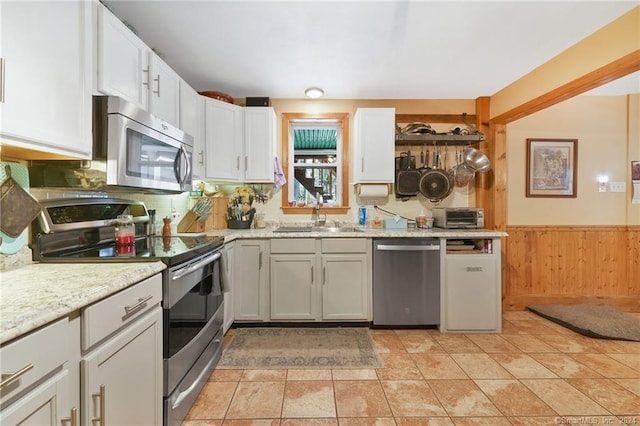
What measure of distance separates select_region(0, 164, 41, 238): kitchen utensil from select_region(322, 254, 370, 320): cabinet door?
1995mm

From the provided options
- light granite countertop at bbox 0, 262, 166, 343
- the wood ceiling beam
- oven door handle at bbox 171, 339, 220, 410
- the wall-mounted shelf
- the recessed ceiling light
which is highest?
the recessed ceiling light

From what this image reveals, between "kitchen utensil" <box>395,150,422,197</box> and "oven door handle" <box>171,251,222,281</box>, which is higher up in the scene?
"kitchen utensil" <box>395,150,422,197</box>

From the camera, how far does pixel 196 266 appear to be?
1.58m

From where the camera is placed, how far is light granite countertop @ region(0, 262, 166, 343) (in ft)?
2.27

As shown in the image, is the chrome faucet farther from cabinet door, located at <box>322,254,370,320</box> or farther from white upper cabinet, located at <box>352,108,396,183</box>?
cabinet door, located at <box>322,254,370,320</box>

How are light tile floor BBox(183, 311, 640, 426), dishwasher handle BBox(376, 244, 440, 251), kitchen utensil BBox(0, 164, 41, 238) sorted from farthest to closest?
dishwasher handle BBox(376, 244, 440, 251), light tile floor BBox(183, 311, 640, 426), kitchen utensil BBox(0, 164, 41, 238)

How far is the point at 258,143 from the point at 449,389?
259 cm

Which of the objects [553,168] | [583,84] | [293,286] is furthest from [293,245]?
[553,168]

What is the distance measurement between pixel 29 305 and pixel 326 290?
6.96 ft

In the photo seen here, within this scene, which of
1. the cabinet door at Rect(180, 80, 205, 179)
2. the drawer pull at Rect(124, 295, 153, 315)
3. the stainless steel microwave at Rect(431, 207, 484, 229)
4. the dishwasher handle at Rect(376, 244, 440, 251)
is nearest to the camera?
the drawer pull at Rect(124, 295, 153, 315)

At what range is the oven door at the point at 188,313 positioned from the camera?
1.36 metres

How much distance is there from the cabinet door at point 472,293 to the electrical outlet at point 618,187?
6.71 feet

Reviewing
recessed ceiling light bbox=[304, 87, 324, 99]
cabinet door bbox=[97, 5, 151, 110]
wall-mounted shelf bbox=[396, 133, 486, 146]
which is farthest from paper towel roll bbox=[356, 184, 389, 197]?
cabinet door bbox=[97, 5, 151, 110]

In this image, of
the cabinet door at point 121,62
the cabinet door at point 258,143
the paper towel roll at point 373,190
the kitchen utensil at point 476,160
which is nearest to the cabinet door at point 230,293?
the cabinet door at point 258,143
